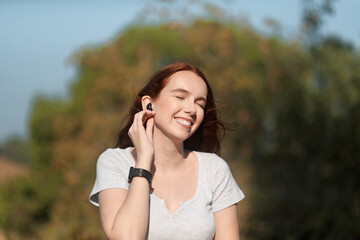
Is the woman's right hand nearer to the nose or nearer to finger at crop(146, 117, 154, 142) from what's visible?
finger at crop(146, 117, 154, 142)

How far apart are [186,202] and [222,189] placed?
225mm

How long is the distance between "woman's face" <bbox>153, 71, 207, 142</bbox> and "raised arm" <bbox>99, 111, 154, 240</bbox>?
15 cm

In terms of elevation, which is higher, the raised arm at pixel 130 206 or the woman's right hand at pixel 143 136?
the woman's right hand at pixel 143 136

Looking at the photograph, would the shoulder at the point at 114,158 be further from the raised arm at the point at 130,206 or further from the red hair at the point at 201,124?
the red hair at the point at 201,124

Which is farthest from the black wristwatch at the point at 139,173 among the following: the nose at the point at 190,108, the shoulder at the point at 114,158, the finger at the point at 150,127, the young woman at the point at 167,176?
the nose at the point at 190,108

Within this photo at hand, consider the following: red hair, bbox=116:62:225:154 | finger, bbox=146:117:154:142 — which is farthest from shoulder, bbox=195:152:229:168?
finger, bbox=146:117:154:142

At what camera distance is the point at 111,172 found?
2.93 m

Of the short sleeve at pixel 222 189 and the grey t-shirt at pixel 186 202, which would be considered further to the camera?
the short sleeve at pixel 222 189

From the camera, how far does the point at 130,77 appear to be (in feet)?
36.7

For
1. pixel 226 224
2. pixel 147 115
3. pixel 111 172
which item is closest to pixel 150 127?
pixel 147 115

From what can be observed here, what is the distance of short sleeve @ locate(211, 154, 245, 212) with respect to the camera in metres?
3.05

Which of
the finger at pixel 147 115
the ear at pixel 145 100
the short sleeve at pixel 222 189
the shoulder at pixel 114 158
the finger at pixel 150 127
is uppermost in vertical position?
the ear at pixel 145 100

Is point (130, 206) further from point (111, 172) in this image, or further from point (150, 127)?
point (150, 127)

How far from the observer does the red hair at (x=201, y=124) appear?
3.12 metres
